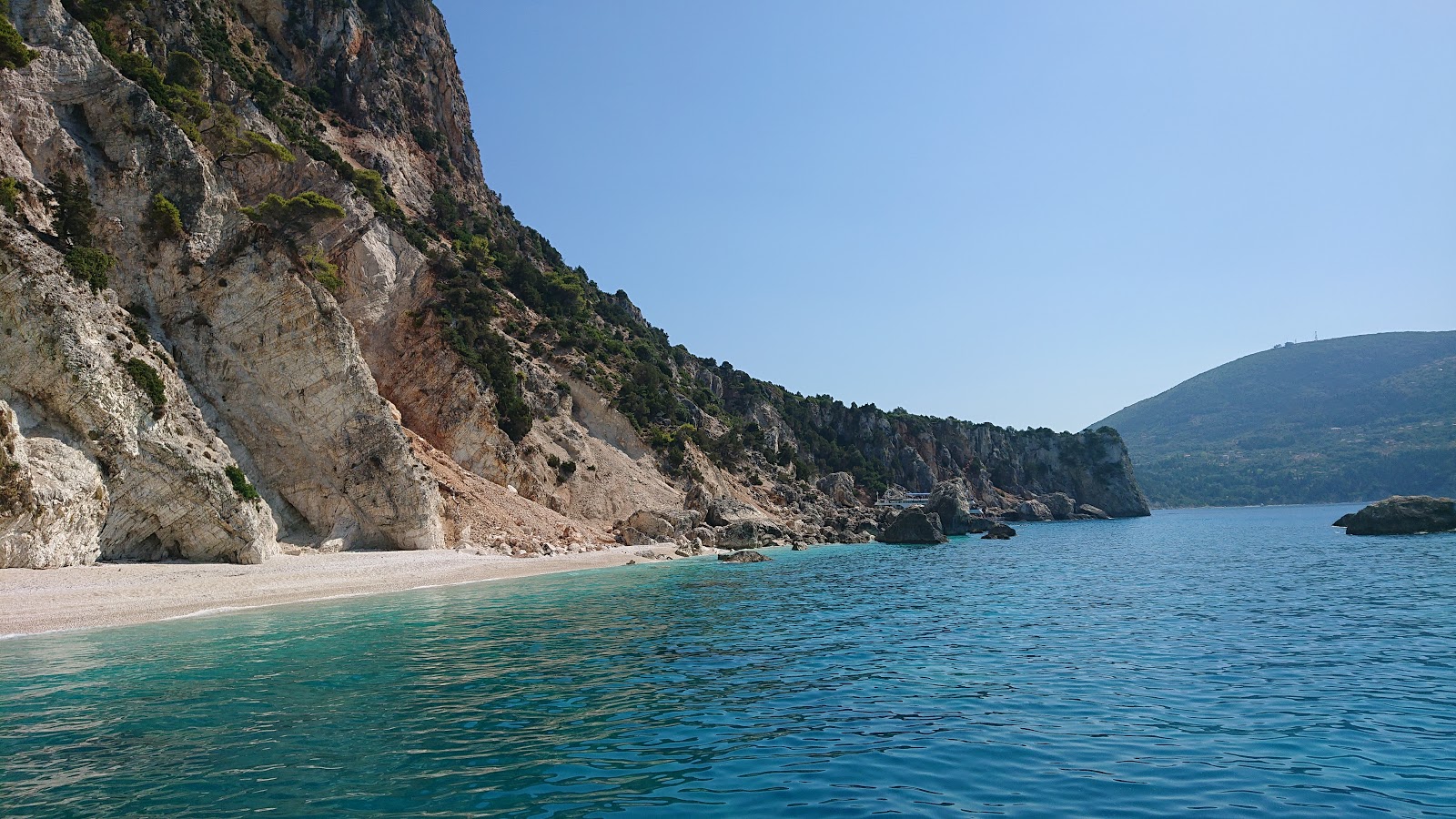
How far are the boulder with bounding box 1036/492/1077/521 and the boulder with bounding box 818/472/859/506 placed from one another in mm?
34391

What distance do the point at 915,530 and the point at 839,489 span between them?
36.9 meters

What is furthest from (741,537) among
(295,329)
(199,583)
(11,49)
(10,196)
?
(11,49)

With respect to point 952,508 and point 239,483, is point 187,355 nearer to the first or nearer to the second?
point 239,483

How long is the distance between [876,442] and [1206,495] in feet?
301

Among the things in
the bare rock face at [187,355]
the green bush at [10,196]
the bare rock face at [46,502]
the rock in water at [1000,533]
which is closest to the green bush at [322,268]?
the bare rock face at [187,355]

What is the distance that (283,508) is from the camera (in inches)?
1232

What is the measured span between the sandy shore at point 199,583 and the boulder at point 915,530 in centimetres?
3303

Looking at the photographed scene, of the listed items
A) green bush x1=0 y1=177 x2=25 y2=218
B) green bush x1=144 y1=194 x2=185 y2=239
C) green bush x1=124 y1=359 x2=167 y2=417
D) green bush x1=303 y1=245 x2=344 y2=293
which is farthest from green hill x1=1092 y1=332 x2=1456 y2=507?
green bush x1=0 y1=177 x2=25 y2=218

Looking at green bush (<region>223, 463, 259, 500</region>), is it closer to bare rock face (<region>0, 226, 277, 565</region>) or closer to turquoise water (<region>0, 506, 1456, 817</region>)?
bare rock face (<region>0, 226, 277, 565</region>)

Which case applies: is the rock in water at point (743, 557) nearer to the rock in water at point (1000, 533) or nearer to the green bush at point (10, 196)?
the rock in water at point (1000, 533)

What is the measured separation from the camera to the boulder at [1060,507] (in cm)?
11144

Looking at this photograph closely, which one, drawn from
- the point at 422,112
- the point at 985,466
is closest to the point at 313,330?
the point at 422,112

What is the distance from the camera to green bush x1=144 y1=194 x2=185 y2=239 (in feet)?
96.5

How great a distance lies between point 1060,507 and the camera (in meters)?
112
